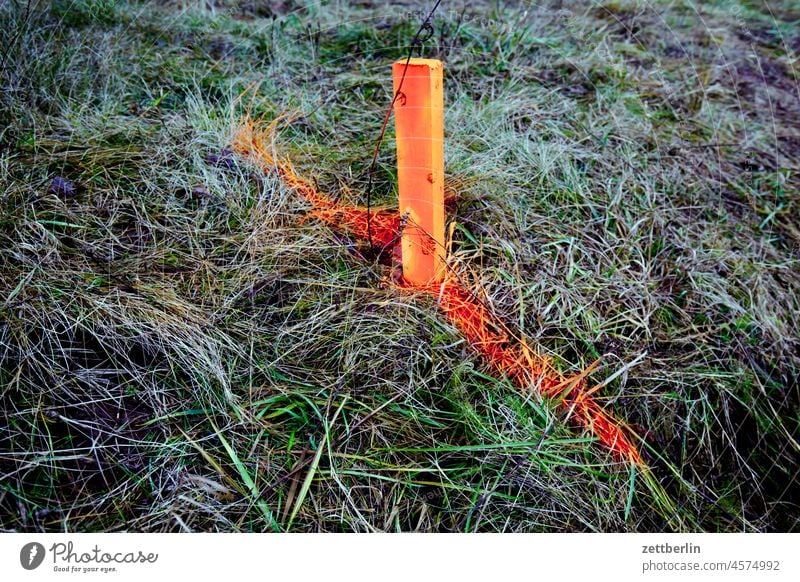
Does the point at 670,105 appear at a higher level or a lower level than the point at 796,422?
higher

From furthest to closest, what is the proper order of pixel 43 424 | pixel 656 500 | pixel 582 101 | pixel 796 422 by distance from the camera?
pixel 582 101 < pixel 796 422 < pixel 656 500 < pixel 43 424

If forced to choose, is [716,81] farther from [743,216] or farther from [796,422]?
[796,422]

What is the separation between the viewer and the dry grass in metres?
1.01

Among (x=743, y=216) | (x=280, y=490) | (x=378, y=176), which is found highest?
(x=378, y=176)

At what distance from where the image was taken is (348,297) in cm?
122

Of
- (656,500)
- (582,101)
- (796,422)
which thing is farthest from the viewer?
(582,101)

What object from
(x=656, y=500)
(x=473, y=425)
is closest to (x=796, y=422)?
(x=656, y=500)

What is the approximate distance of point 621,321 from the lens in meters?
1.30
